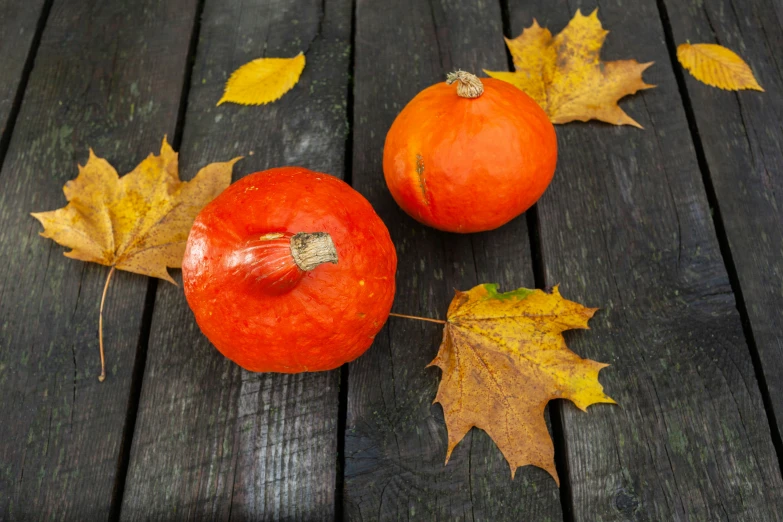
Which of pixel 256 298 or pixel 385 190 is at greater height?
pixel 256 298

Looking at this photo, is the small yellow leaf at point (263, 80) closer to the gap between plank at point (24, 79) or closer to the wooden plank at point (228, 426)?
the wooden plank at point (228, 426)

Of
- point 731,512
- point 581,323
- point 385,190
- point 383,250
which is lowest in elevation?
point 731,512

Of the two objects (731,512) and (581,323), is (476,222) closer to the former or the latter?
(581,323)

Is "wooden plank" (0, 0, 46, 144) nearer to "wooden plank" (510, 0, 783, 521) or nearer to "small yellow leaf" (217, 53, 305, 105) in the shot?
"small yellow leaf" (217, 53, 305, 105)

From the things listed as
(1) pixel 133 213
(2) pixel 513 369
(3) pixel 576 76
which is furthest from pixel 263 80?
(2) pixel 513 369

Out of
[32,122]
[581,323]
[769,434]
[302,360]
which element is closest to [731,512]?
[769,434]

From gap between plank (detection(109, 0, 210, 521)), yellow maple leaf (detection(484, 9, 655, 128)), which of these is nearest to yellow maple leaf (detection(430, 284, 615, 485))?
yellow maple leaf (detection(484, 9, 655, 128))

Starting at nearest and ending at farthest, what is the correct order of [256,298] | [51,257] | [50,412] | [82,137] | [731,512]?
[256,298]
[731,512]
[50,412]
[51,257]
[82,137]
